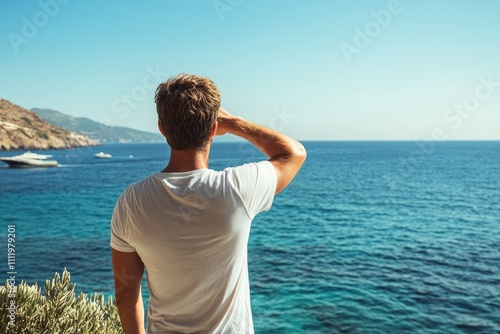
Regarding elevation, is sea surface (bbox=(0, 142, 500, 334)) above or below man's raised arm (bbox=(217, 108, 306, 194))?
below

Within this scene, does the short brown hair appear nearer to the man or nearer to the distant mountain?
the man

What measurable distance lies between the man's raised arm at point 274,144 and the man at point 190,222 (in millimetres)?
18

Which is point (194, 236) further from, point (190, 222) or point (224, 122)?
point (224, 122)

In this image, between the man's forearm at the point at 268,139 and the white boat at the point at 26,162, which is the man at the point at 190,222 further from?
the white boat at the point at 26,162

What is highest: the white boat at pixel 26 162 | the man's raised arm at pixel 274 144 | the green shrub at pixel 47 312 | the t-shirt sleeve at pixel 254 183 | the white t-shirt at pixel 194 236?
the man's raised arm at pixel 274 144

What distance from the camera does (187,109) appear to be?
1.64 metres

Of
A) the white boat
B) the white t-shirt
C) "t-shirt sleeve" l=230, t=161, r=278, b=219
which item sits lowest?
the white boat

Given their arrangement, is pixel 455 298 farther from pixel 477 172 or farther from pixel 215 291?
pixel 477 172

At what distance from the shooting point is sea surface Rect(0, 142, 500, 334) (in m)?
16.5

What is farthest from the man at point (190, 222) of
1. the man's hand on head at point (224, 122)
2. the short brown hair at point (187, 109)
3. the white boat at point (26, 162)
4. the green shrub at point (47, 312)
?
the white boat at point (26, 162)

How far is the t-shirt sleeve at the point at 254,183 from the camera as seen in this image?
168cm

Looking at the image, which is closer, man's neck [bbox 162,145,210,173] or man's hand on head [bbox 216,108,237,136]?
man's neck [bbox 162,145,210,173]

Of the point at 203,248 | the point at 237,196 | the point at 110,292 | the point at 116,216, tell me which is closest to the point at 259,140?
the point at 237,196

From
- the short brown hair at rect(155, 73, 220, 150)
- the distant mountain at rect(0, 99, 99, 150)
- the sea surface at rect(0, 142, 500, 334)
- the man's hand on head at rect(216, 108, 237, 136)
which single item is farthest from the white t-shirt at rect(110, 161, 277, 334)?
the distant mountain at rect(0, 99, 99, 150)
